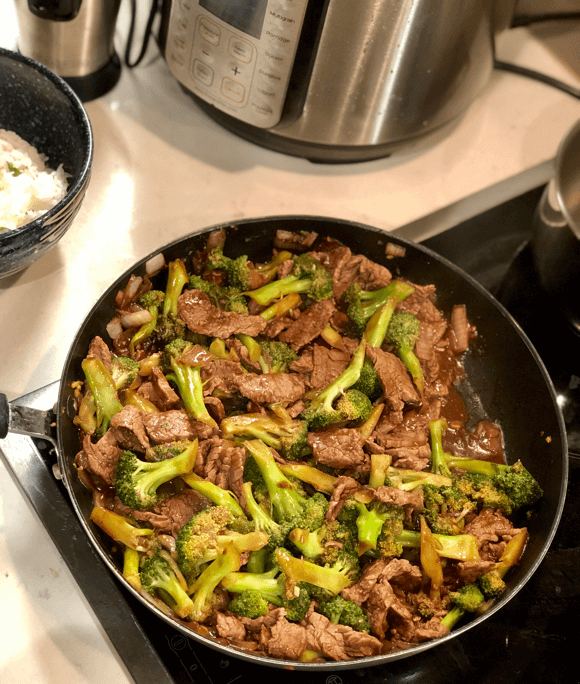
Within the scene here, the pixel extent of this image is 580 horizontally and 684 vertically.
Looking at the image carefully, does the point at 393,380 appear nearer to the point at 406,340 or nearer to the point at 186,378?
the point at 406,340

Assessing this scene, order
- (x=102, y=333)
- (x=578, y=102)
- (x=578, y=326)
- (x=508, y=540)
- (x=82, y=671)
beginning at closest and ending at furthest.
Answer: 1. (x=82, y=671)
2. (x=508, y=540)
3. (x=102, y=333)
4. (x=578, y=326)
5. (x=578, y=102)

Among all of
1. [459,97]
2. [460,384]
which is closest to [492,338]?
[460,384]

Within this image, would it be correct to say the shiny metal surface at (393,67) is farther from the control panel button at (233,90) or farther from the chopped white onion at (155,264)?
the chopped white onion at (155,264)

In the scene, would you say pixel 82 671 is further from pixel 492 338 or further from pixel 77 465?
pixel 492 338

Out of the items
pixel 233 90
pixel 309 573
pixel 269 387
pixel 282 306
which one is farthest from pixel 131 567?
pixel 233 90

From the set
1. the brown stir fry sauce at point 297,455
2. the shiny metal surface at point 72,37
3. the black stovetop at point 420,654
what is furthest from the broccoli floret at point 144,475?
the shiny metal surface at point 72,37

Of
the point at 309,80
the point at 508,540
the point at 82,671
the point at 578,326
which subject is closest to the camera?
the point at 82,671
